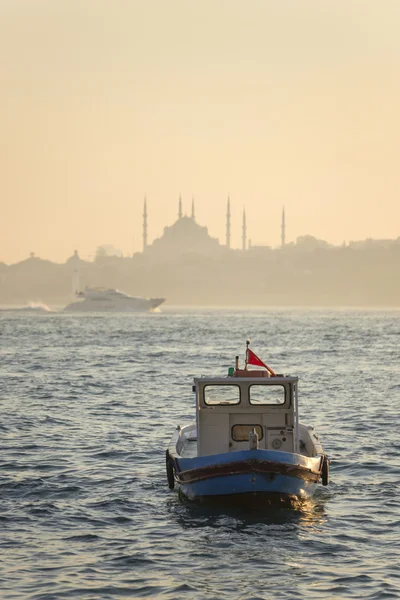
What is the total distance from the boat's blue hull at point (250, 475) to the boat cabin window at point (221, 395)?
220 cm

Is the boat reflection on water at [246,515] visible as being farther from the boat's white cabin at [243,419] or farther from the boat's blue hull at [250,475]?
the boat's white cabin at [243,419]

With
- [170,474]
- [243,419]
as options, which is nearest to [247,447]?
[243,419]

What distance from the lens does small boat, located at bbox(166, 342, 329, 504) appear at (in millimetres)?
22844

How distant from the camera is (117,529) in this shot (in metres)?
22.5

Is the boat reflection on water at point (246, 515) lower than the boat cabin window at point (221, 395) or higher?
lower

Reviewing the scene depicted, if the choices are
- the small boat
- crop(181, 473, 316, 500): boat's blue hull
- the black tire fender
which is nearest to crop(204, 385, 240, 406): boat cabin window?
the small boat

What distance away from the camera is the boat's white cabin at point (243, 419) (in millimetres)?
25344

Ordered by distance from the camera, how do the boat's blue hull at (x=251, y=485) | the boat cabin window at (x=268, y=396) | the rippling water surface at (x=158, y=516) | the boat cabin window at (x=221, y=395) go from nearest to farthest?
the rippling water surface at (x=158, y=516) < the boat's blue hull at (x=251, y=485) < the boat cabin window at (x=268, y=396) < the boat cabin window at (x=221, y=395)

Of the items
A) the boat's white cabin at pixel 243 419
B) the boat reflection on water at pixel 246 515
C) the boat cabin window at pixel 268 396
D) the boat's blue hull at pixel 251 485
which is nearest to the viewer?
Result: the boat reflection on water at pixel 246 515

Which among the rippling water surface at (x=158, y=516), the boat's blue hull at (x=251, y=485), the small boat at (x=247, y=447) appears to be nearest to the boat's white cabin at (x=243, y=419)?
the small boat at (x=247, y=447)

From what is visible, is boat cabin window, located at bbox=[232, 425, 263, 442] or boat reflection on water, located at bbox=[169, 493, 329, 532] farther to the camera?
boat cabin window, located at bbox=[232, 425, 263, 442]

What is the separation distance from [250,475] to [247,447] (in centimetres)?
261

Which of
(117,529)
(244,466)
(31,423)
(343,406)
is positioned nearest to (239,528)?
(244,466)

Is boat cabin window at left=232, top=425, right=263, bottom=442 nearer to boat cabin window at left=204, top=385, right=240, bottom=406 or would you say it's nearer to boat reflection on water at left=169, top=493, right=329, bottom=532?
boat cabin window at left=204, top=385, right=240, bottom=406
